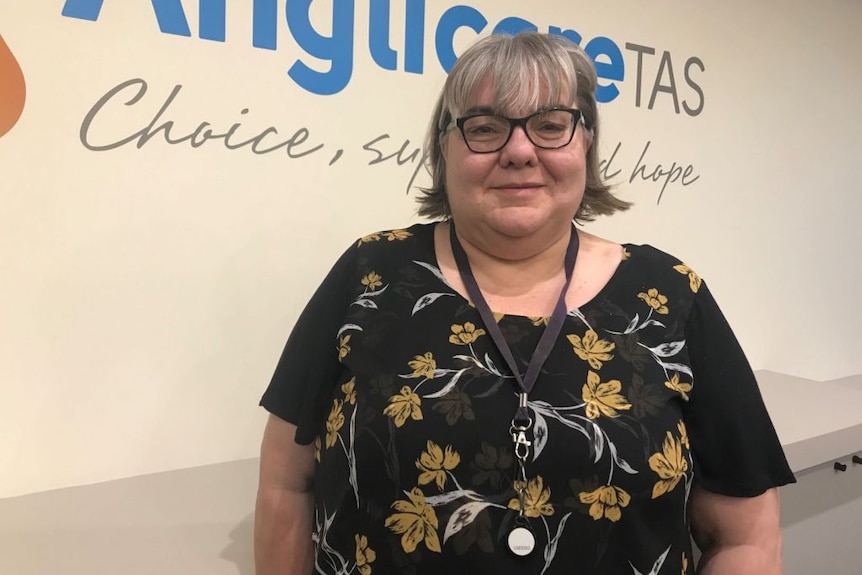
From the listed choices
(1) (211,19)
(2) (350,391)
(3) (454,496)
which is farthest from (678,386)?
(1) (211,19)

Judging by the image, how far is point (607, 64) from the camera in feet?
5.62

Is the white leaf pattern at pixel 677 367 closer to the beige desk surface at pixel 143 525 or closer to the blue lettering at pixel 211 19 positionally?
the beige desk surface at pixel 143 525

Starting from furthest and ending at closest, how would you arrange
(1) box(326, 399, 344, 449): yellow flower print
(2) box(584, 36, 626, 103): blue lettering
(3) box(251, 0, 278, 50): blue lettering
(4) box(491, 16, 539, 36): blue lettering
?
(2) box(584, 36, 626, 103): blue lettering, (4) box(491, 16, 539, 36): blue lettering, (3) box(251, 0, 278, 50): blue lettering, (1) box(326, 399, 344, 449): yellow flower print

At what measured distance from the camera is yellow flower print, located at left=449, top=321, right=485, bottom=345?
892 millimetres

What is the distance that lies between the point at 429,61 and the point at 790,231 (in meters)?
1.42

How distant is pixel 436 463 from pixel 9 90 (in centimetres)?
92

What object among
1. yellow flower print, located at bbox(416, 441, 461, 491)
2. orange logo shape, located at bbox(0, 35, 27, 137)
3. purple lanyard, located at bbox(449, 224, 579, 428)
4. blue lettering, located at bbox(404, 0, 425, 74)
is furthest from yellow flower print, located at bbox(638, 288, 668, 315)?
orange logo shape, located at bbox(0, 35, 27, 137)

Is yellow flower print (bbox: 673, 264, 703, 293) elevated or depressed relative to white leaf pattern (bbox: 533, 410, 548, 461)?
elevated

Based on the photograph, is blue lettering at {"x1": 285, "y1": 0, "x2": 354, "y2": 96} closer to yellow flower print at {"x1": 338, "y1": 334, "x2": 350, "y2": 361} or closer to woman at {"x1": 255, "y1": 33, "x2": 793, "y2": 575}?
woman at {"x1": 255, "y1": 33, "x2": 793, "y2": 575}

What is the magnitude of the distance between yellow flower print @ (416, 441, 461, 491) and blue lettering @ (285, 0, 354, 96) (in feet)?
2.68

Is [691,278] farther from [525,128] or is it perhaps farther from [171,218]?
[171,218]

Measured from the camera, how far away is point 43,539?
103 cm

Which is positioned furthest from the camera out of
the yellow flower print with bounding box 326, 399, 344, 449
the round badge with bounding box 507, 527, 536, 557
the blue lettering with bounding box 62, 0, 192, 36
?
the blue lettering with bounding box 62, 0, 192, 36

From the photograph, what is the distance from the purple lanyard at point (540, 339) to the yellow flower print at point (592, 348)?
3 centimetres
